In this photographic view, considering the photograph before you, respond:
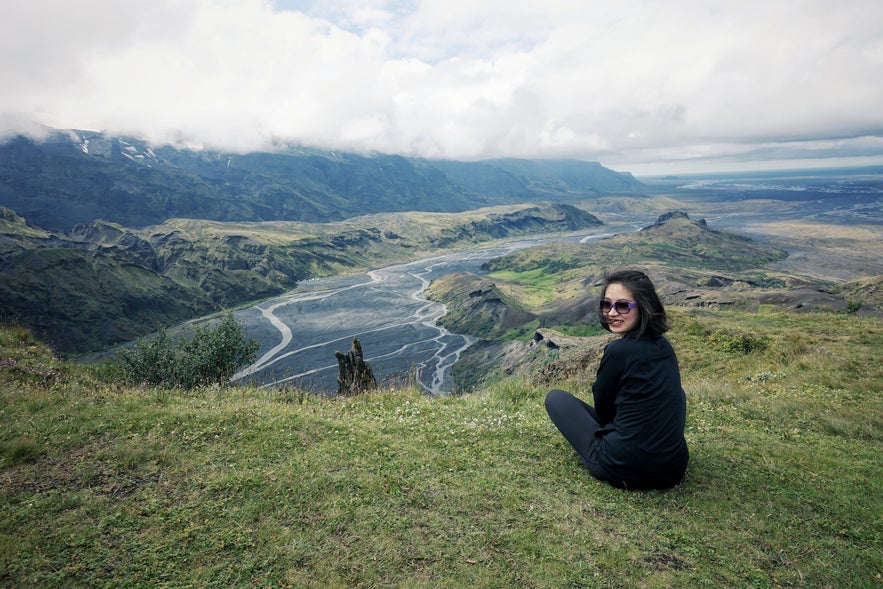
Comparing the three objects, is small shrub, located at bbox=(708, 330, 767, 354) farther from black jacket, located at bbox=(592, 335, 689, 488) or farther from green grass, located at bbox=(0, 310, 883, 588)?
black jacket, located at bbox=(592, 335, 689, 488)

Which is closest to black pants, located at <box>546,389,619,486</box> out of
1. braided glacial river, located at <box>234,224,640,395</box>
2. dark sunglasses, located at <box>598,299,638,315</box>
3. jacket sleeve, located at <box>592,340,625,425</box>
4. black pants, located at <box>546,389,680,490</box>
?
black pants, located at <box>546,389,680,490</box>

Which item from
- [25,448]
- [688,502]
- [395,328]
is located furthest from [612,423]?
[395,328]

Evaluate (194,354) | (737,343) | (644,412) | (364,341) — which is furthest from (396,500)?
(364,341)

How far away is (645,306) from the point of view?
644 centimetres

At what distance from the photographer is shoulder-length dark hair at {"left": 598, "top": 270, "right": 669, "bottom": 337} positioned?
6.40 m

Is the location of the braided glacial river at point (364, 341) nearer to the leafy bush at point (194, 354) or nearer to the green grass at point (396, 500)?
the leafy bush at point (194, 354)

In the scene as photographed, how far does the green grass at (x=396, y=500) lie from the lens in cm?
501

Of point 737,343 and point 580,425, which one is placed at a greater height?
point 580,425

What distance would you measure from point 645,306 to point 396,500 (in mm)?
4698

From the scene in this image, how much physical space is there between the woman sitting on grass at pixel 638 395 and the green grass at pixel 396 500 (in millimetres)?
451

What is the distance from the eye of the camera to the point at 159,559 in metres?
5.01

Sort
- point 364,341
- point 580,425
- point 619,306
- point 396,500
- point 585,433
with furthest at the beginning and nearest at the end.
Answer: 1. point 364,341
2. point 580,425
3. point 585,433
4. point 619,306
5. point 396,500

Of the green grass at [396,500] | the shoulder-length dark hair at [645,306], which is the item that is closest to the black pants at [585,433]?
the green grass at [396,500]

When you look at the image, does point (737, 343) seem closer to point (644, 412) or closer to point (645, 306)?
point (645, 306)
